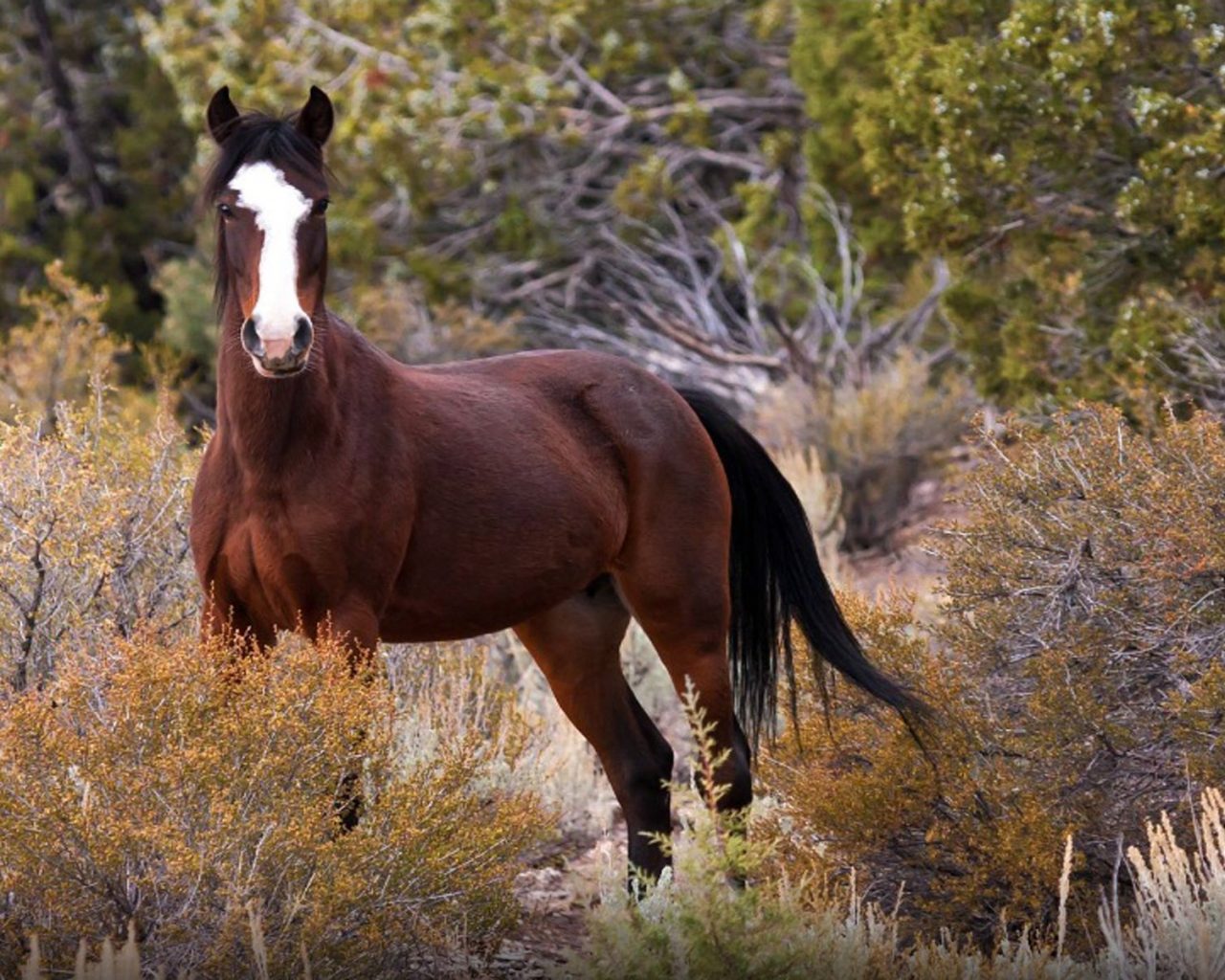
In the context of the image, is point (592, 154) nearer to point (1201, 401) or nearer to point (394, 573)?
point (1201, 401)

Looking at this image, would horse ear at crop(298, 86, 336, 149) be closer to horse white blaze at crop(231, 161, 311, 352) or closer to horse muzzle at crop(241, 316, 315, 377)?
horse white blaze at crop(231, 161, 311, 352)

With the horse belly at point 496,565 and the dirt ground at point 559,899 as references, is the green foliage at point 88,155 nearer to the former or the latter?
the dirt ground at point 559,899

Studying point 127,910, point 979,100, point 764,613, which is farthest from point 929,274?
point 127,910

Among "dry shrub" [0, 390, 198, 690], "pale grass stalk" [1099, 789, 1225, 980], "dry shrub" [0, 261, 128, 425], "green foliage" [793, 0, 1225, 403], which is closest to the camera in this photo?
"pale grass stalk" [1099, 789, 1225, 980]

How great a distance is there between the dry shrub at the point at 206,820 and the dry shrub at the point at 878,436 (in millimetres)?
8357

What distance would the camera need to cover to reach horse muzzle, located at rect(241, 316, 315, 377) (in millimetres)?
4320

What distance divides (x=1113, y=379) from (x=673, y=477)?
4.19m

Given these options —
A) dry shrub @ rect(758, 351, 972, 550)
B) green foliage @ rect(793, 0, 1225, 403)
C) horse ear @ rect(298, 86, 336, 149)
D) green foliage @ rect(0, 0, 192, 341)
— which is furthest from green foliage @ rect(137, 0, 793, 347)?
horse ear @ rect(298, 86, 336, 149)

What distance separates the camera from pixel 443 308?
16125mm

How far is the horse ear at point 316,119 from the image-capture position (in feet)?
15.9

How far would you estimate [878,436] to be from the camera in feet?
40.9

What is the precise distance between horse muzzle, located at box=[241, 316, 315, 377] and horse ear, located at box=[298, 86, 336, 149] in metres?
0.71

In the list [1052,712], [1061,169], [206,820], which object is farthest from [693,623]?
[1061,169]

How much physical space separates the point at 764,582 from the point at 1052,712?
118 cm
